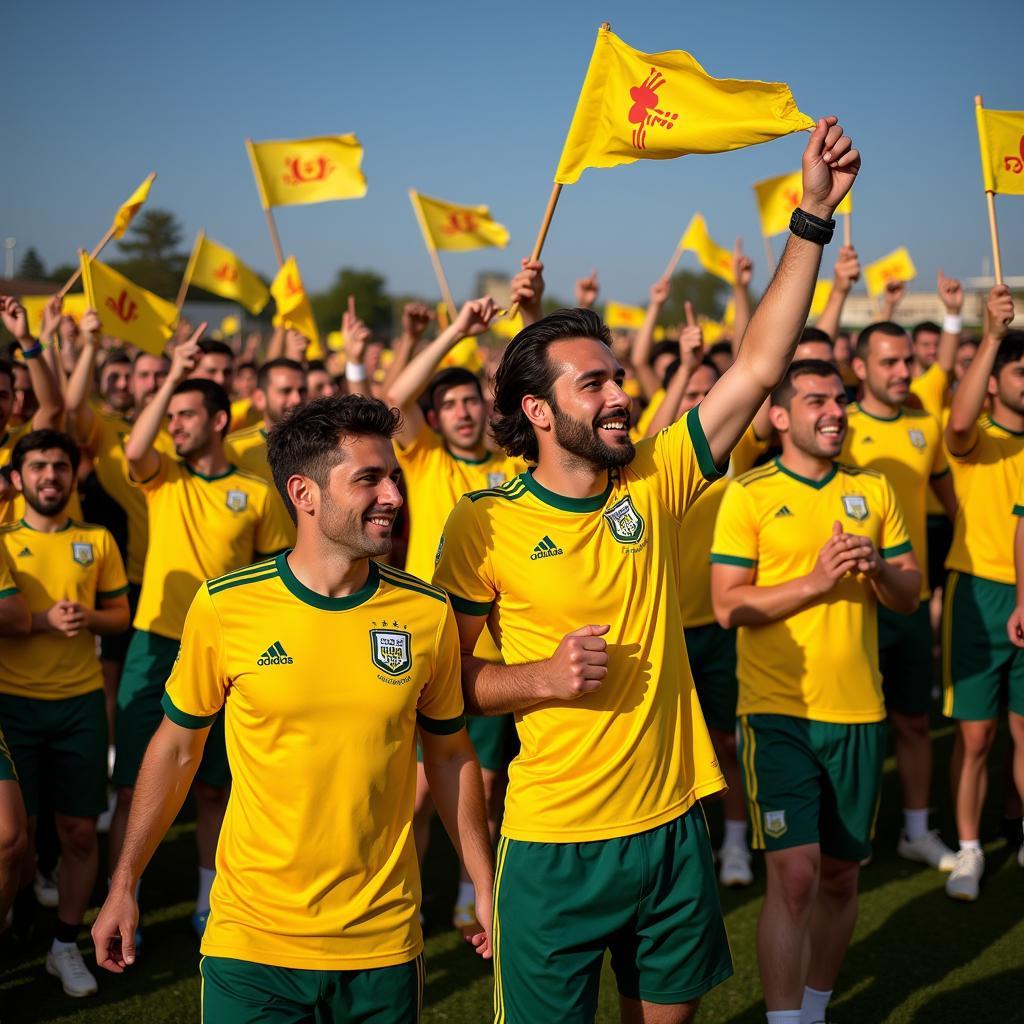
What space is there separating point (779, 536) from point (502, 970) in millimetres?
2397

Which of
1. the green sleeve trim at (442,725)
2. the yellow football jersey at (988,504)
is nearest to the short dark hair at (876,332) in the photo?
the yellow football jersey at (988,504)

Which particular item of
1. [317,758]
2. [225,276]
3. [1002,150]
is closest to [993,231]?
[1002,150]

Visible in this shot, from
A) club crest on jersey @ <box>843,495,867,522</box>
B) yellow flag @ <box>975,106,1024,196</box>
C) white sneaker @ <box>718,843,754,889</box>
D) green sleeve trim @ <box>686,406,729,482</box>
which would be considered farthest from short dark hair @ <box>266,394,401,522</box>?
yellow flag @ <box>975,106,1024,196</box>

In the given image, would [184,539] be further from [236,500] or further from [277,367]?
[277,367]

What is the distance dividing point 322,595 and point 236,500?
10.6ft

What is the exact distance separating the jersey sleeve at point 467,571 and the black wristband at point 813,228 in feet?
4.30

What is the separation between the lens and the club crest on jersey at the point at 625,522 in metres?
3.50

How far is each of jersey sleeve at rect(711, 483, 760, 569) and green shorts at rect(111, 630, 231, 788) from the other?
2836 millimetres

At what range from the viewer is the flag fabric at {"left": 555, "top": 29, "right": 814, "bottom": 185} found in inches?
159

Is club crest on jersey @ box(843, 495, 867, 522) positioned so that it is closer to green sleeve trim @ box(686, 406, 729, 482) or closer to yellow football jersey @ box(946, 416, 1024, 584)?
green sleeve trim @ box(686, 406, 729, 482)

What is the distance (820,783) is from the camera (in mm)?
4773

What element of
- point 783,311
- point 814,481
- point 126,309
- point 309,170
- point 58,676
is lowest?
point 58,676

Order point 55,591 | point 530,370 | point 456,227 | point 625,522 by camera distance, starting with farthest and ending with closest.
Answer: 1. point 456,227
2. point 55,591
3. point 530,370
4. point 625,522

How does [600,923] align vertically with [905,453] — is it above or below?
below
